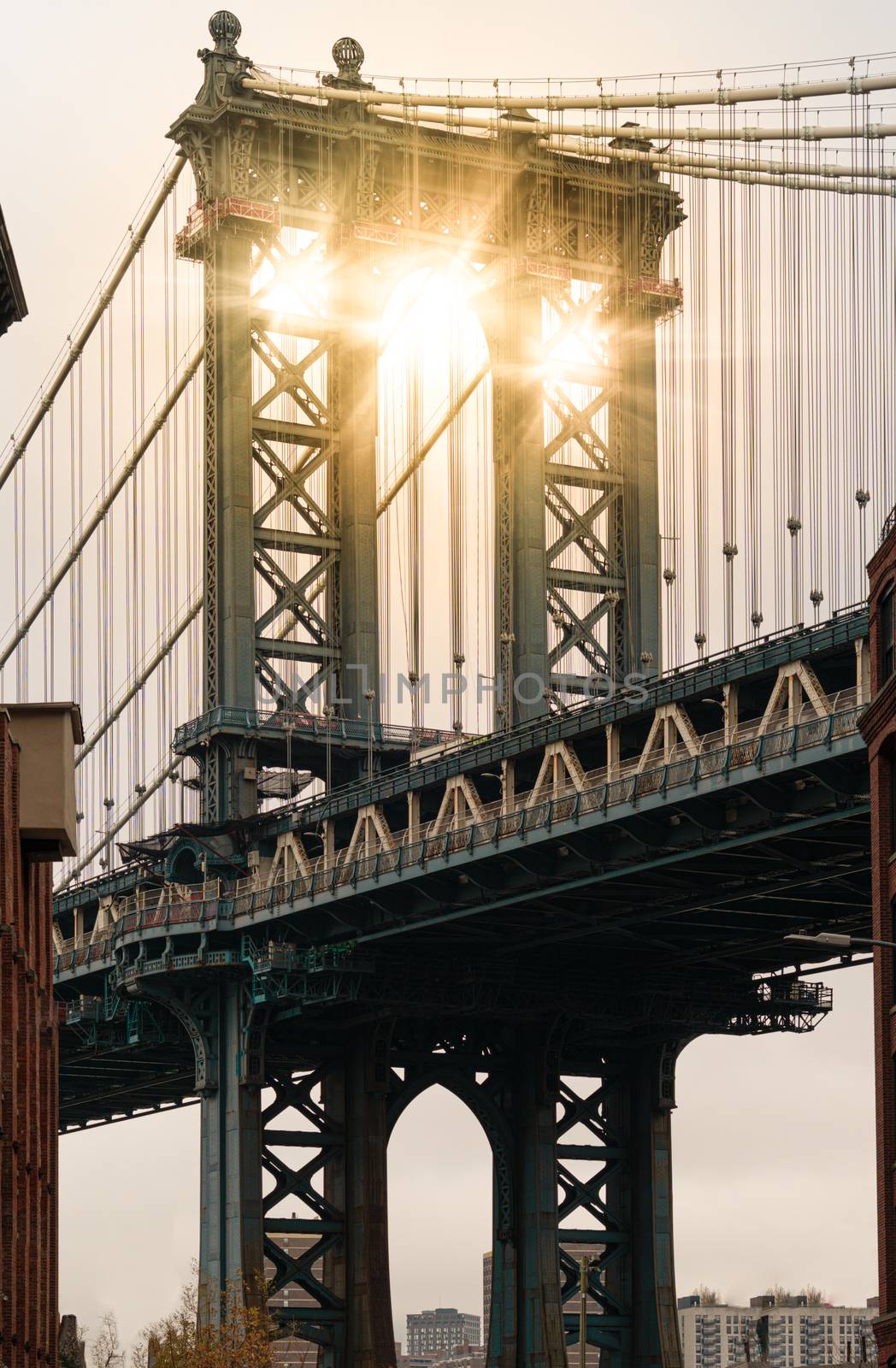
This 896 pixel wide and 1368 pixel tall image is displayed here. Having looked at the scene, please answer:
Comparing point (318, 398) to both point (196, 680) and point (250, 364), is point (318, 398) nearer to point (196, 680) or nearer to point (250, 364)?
point (250, 364)

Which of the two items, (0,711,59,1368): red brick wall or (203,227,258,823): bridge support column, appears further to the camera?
(203,227,258,823): bridge support column

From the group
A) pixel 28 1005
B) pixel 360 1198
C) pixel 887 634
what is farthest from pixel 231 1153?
pixel 887 634

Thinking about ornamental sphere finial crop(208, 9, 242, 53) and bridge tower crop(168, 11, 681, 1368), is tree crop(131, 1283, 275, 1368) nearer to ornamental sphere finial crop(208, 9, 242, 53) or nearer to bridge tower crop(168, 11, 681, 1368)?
bridge tower crop(168, 11, 681, 1368)

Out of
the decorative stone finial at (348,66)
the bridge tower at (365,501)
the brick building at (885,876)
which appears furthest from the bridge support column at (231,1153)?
the brick building at (885,876)

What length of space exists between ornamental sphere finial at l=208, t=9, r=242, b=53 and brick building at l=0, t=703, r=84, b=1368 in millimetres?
58282

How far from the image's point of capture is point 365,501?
122250 millimetres

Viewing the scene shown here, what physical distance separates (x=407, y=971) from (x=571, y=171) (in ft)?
107

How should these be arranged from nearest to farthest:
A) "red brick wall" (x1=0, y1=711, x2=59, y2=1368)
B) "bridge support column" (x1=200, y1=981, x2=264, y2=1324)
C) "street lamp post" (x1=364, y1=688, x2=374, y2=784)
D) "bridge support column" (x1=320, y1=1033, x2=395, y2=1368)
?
1. "red brick wall" (x1=0, y1=711, x2=59, y2=1368)
2. "street lamp post" (x1=364, y1=688, x2=374, y2=784)
3. "bridge support column" (x1=200, y1=981, x2=264, y2=1324)
4. "bridge support column" (x1=320, y1=1033, x2=395, y2=1368)

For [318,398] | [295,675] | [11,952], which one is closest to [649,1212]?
[295,675]

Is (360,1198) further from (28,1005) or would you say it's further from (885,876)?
(885,876)

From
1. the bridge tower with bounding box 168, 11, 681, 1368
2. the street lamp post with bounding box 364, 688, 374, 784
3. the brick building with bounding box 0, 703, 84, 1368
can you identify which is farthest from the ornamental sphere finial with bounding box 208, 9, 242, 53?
the brick building with bounding box 0, 703, 84, 1368

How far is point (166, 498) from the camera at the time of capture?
134 meters

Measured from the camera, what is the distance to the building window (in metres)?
59.2

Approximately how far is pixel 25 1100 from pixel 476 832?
42666mm
